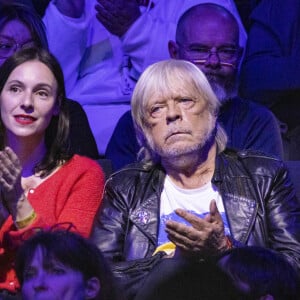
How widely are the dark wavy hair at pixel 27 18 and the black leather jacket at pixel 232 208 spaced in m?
0.71

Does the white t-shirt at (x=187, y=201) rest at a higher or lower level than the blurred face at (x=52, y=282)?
lower

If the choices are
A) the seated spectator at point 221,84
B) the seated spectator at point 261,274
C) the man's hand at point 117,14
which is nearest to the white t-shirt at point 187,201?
the seated spectator at point 221,84

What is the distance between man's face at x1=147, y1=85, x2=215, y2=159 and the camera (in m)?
2.55

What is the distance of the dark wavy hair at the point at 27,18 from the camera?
306 centimetres

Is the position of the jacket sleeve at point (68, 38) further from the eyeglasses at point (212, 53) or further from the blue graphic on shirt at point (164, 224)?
the blue graphic on shirt at point (164, 224)

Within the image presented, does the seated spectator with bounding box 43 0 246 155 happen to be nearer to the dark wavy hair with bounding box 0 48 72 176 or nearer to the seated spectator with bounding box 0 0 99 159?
the seated spectator with bounding box 0 0 99 159

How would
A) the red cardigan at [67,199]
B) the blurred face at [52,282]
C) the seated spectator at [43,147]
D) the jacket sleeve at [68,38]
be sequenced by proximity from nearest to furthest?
1. the blurred face at [52,282]
2. the red cardigan at [67,199]
3. the seated spectator at [43,147]
4. the jacket sleeve at [68,38]

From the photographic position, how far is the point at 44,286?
1.90m

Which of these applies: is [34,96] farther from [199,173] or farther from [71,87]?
[71,87]

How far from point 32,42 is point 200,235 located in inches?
45.9

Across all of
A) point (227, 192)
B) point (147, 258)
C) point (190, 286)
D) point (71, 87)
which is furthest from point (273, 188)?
point (71, 87)

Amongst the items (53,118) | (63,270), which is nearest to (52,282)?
(63,270)

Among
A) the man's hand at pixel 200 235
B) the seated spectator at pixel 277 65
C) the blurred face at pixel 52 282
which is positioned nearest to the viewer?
the blurred face at pixel 52 282

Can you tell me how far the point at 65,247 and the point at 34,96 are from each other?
76 centimetres
